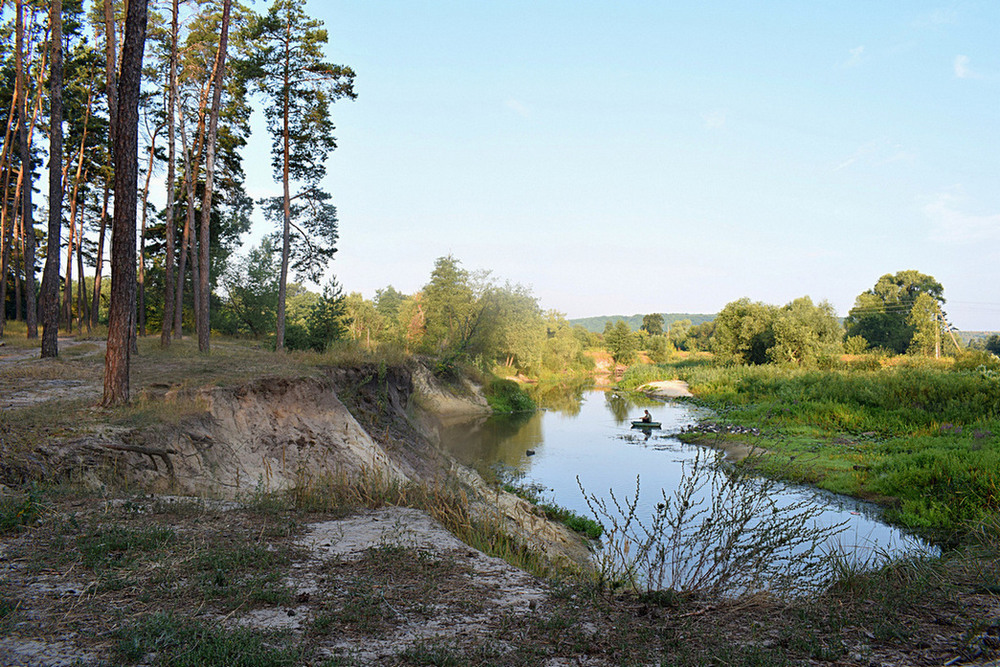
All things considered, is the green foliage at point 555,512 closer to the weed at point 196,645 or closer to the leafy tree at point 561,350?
the weed at point 196,645

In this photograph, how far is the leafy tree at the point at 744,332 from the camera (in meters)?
55.9

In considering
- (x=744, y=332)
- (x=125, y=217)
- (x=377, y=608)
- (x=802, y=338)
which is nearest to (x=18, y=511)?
(x=377, y=608)

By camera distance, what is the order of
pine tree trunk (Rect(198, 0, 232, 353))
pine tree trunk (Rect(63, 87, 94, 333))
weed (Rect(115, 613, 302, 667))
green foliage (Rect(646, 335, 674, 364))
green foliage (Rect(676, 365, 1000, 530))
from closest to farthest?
weed (Rect(115, 613, 302, 667))
green foliage (Rect(676, 365, 1000, 530))
pine tree trunk (Rect(198, 0, 232, 353))
pine tree trunk (Rect(63, 87, 94, 333))
green foliage (Rect(646, 335, 674, 364))

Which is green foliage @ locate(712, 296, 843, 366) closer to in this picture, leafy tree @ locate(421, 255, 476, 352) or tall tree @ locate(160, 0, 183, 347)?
leafy tree @ locate(421, 255, 476, 352)

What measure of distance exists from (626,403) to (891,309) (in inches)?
2127

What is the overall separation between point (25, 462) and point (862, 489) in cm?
1828

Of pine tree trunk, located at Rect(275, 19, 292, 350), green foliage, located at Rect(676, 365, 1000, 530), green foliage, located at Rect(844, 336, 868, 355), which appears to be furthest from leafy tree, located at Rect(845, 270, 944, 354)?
pine tree trunk, located at Rect(275, 19, 292, 350)

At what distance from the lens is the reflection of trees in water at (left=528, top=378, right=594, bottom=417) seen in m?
40.4

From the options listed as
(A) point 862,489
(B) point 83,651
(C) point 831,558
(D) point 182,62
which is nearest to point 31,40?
(D) point 182,62

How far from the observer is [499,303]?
45.9 meters

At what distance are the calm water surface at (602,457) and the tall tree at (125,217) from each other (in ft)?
25.1

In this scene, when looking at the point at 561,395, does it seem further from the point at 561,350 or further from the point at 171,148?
the point at 171,148

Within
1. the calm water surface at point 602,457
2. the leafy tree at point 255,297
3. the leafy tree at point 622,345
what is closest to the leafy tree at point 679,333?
the leafy tree at point 622,345

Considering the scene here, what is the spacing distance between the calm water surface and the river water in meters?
0.02
